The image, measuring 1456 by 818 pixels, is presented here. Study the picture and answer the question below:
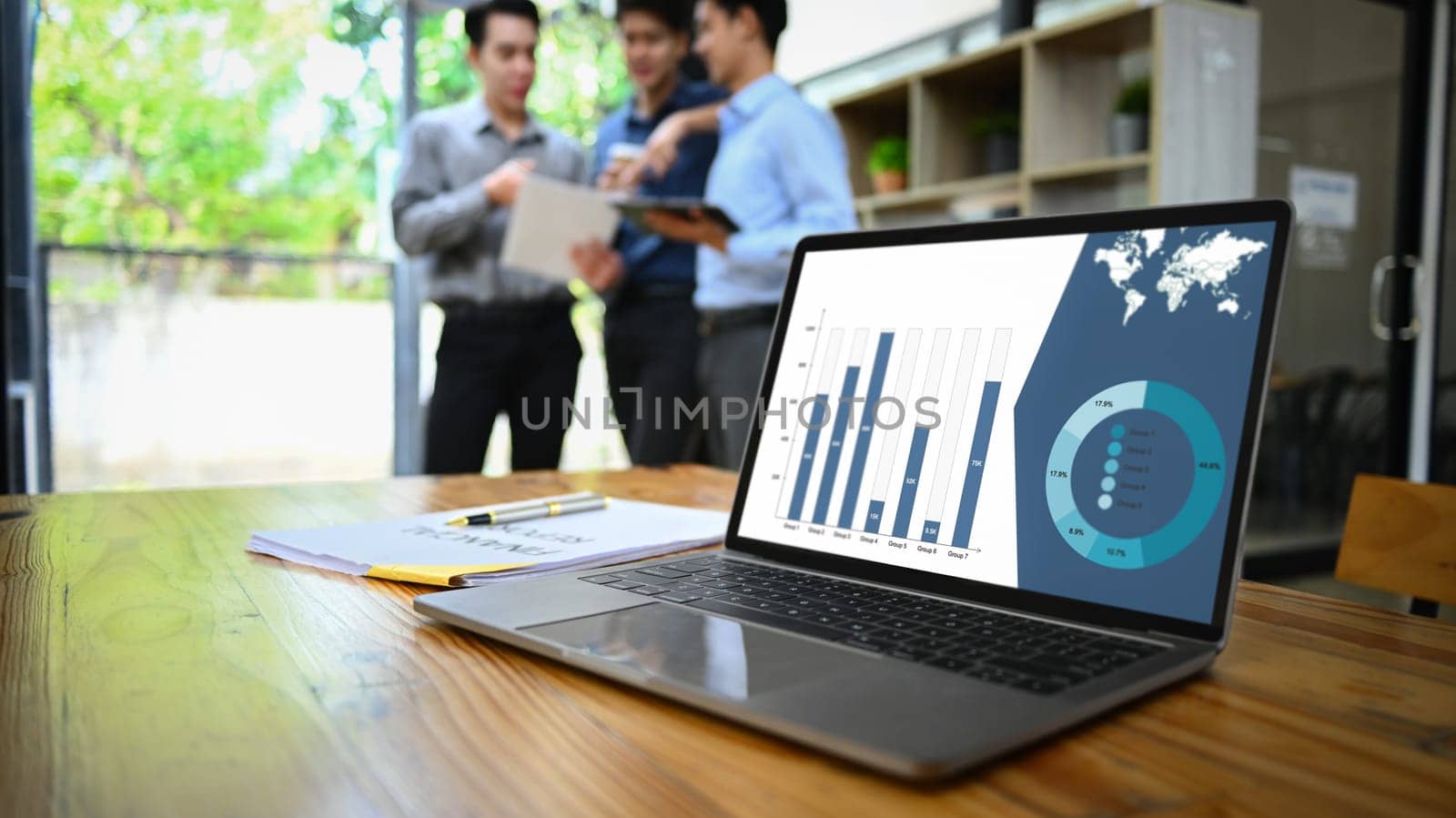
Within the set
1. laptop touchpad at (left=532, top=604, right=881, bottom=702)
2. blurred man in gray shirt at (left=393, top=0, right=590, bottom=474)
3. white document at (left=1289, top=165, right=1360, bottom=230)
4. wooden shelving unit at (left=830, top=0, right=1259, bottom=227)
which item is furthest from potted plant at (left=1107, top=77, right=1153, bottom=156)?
laptop touchpad at (left=532, top=604, right=881, bottom=702)

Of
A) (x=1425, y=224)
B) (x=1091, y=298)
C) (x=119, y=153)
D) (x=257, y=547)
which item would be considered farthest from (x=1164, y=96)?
(x=119, y=153)

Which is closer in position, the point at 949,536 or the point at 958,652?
the point at 958,652

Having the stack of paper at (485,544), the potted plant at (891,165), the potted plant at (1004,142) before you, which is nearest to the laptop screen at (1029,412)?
the stack of paper at (485,544)

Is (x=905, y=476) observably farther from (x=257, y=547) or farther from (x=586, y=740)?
(x=257, y=547)

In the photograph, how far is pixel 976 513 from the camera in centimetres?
64

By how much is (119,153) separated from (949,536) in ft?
11.4

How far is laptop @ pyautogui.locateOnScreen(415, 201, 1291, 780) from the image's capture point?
458mm

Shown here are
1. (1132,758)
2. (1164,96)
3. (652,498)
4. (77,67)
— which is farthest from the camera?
(77,67)

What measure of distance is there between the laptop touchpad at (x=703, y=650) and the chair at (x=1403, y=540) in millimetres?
607

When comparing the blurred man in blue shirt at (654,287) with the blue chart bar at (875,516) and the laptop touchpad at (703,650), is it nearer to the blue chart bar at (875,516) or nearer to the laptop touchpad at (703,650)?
the blue chart bar at (875,516)

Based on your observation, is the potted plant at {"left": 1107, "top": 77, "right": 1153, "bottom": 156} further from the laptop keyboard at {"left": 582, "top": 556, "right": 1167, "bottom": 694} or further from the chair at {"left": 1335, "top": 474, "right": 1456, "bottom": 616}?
the laptop keyboard at {"left": 582, "top": 556, "right": 1167, "bottom": 694}

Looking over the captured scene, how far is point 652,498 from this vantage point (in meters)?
1.20

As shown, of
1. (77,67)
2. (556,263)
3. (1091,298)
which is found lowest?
(1091,298)

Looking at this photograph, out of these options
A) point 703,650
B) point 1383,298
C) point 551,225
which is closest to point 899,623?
point 703,650
